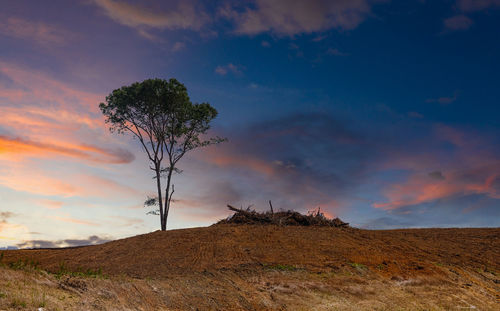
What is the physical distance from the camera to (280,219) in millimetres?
23734

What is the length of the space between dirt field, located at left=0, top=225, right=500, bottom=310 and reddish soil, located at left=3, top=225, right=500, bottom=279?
0.05 metres

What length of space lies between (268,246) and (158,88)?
899 inches

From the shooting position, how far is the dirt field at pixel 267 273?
40.0ft

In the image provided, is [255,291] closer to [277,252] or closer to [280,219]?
[277,252]

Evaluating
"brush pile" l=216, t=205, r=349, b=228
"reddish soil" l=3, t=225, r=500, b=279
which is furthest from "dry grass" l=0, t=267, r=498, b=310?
"brush pile" l=216, t=205, r=349, b=228

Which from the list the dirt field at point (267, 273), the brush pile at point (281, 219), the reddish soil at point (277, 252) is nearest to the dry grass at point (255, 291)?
the dirt field at point (267, 273)

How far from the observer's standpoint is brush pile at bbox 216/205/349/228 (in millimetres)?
24225

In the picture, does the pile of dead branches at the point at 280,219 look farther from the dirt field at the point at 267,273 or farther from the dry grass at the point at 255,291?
the dry grass at the point at 255,291

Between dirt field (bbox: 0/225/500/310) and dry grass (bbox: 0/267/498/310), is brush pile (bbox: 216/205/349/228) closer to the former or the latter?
dirt field (bbox: 0/225/500/310)

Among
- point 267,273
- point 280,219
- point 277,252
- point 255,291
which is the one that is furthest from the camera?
point 280,219

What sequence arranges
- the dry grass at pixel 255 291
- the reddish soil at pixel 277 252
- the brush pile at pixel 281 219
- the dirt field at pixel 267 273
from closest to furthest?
the dry grass at pixel 255 291 < the dirt field at pixel 267 273 < the reddish soil at pixel 277 252 < the brush pile at pixel 281 219

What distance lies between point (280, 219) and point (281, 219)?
0.07m

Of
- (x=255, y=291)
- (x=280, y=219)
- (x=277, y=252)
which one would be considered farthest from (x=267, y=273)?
(x=280, y=219)

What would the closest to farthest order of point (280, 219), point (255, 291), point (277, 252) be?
1. point (255, 291)
2. point (277, 252)
3. point (280, 219)
